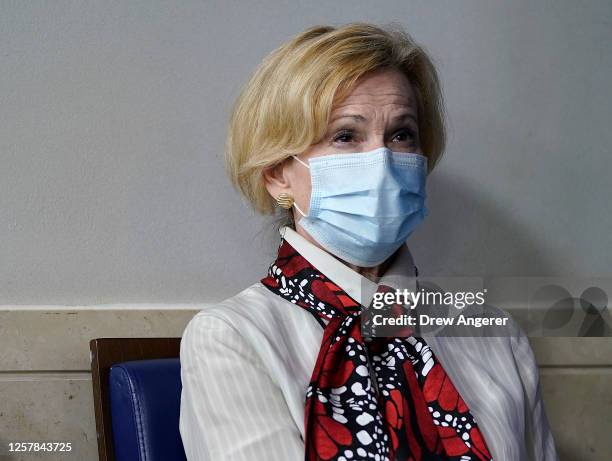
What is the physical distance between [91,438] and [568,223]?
1360 millimetres

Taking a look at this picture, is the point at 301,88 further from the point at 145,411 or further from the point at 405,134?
the point at 145,411

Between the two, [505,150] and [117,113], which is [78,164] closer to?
[117,113]

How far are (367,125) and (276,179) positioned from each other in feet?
0.73

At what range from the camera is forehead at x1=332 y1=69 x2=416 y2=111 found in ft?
4.81

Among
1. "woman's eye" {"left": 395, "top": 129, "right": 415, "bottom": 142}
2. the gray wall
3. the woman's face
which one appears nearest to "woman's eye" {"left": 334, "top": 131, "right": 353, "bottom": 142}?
the woman's face

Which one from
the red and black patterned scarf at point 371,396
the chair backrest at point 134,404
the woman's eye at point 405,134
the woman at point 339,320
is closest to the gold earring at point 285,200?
the woman at point 339,320

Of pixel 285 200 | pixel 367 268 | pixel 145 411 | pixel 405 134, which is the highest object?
pixel 405 134

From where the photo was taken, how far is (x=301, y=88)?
1456 millimetres

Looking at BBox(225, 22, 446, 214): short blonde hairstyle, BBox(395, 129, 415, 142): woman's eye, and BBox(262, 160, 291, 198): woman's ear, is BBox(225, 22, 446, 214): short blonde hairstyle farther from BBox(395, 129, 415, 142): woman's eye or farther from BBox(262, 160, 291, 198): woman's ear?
BBox(395, 129, 415, 142): woman's eye

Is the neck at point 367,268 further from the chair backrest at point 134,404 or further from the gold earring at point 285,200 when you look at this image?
the chair backrest at point 134,404

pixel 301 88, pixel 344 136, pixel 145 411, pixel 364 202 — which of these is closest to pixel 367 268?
pixel 364 202

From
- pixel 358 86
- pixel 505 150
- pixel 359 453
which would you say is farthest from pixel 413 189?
pixel 505 150

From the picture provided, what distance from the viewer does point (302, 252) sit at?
1490 millimetres

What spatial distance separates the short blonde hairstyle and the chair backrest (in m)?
0.41
